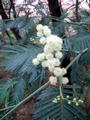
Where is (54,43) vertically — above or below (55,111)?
above

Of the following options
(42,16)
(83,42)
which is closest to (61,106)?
(83,42)

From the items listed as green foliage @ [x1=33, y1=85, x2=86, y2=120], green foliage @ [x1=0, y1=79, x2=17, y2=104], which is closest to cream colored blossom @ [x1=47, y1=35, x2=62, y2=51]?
green foliage @ [x1=33, y1=85, x2=86, y2=120]

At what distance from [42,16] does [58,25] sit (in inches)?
7.5

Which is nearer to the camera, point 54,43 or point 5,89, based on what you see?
point 54,43

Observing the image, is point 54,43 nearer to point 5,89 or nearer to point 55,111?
point 55,111

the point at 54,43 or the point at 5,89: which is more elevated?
the point at 54,43

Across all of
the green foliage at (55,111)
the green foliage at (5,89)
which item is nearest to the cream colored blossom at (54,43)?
the green foliage at (55,111)

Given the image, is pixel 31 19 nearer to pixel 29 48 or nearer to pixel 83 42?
pixel 29 48

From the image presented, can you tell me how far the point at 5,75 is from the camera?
4086 millimetres

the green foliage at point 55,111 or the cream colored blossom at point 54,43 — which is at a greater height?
the cream colored blossom at point 54,43

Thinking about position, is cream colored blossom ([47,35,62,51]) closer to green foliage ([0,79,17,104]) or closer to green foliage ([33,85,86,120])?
green foliage ([33,85,86,120])

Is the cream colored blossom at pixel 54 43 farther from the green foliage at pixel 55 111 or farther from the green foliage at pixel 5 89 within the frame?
the green foliage at pixel 5 89

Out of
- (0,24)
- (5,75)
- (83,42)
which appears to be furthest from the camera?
(5,75)

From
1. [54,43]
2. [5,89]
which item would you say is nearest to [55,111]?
[54,43]
